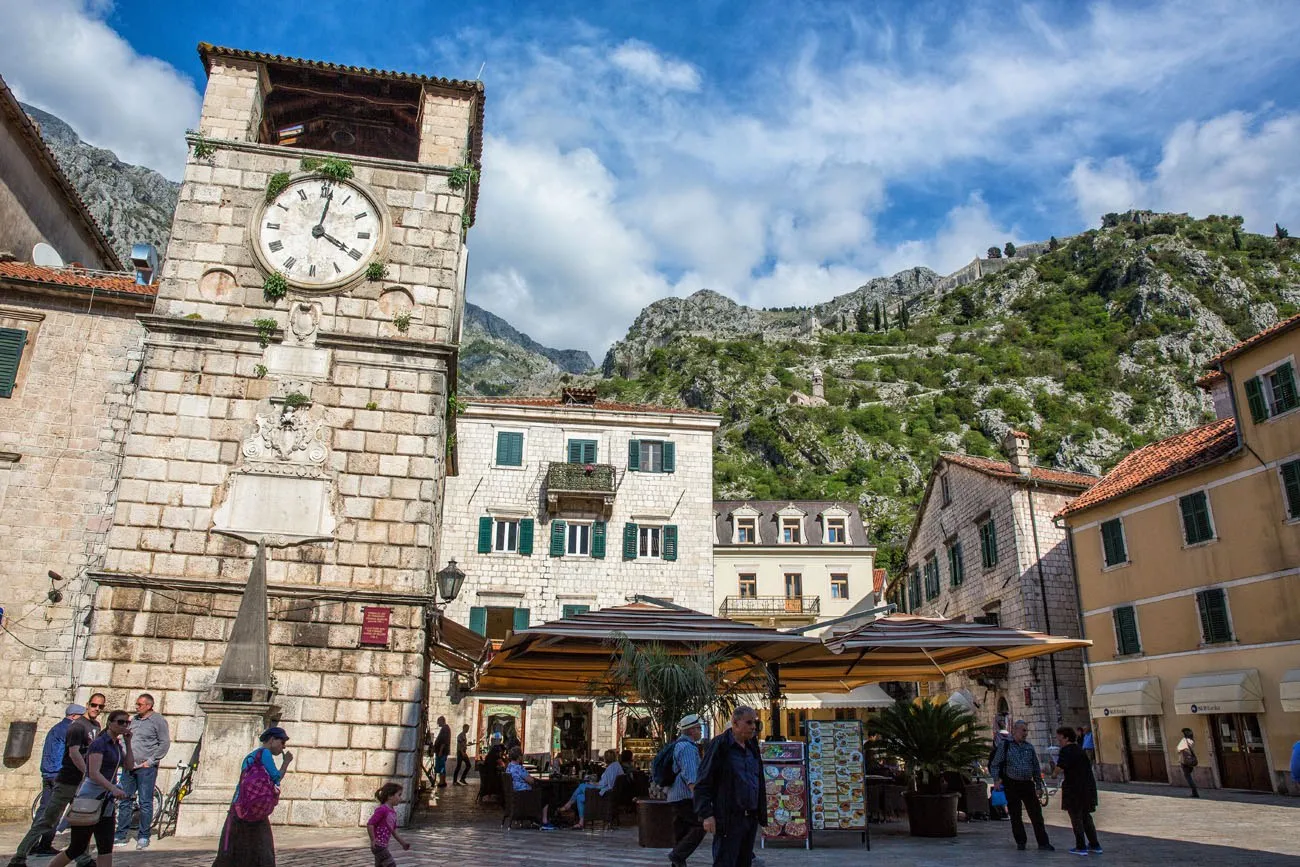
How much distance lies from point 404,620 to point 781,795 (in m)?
5.49

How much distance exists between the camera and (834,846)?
33.5ft

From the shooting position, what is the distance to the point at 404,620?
39.0 ft

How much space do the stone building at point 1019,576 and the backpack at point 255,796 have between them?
75.0 feet

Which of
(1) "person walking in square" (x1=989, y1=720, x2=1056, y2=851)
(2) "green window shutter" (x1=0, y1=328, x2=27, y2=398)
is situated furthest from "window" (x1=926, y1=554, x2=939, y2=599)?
(2) "green window shutter" (x1=0, y1=328, x2=27, y2=398)

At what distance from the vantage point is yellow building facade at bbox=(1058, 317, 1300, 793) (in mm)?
18562

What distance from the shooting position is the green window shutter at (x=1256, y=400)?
19344 millimetres

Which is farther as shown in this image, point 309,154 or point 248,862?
point 309,154

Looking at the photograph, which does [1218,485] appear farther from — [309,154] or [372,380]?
[309,154]

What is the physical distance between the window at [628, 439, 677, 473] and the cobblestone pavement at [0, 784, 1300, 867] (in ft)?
60.5

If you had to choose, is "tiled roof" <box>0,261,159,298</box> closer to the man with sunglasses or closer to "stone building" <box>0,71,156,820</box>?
"stone building" <box>0,71,156,820</box>

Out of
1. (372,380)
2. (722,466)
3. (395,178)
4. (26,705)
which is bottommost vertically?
(26,705)

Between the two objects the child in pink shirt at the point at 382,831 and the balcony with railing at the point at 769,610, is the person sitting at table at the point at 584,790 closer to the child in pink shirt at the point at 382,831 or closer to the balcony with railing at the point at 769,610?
the child in pink shirt at the point at 382,831

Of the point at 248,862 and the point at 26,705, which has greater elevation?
the point at 26,705

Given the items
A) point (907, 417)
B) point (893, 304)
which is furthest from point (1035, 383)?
point (893, 304)
